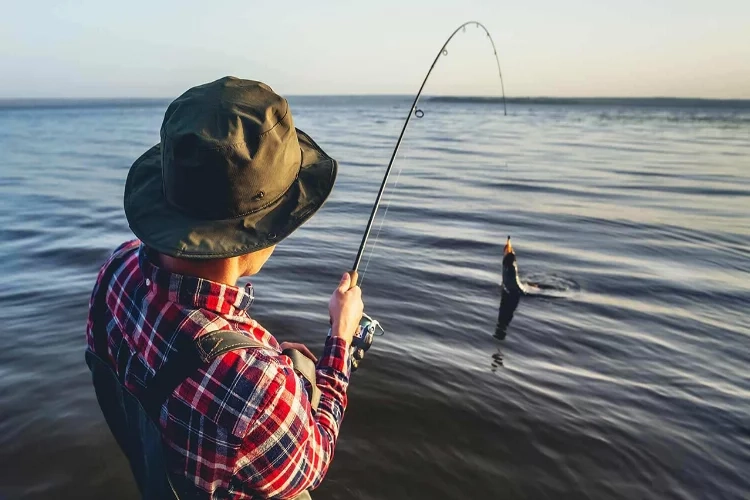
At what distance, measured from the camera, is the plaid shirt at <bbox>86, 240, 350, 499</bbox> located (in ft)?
5.34

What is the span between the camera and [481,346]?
614 cm

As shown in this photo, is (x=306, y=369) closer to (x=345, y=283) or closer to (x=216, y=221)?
(x=345, y=283)

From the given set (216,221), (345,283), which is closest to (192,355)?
(216,221)

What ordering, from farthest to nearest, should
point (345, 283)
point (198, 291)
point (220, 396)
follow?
point (345, 283) < point (198, 291) < point (220, 396)

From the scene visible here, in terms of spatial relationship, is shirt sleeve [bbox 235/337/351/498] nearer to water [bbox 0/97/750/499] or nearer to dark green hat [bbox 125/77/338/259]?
dark green hat [bbox 125/77/338/259]

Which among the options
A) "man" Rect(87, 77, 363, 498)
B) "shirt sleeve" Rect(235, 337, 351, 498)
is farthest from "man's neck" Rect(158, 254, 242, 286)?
"shirt sleeve" Rect(235, 337, 351, 498)

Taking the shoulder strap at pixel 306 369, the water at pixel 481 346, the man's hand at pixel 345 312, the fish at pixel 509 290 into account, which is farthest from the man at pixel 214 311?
the fish at pixel 509 290

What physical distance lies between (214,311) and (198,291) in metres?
0.08

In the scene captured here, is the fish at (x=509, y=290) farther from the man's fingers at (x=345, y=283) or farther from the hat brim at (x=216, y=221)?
the hat brim at (x=216, y=221)

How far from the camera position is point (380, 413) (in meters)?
4.84

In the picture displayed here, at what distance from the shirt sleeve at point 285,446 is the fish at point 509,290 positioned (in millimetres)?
5102

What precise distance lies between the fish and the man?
521 centimetres

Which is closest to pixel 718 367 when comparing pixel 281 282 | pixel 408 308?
pixel 408 308

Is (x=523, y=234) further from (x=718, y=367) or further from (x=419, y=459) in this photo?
(x=419, y=459)
